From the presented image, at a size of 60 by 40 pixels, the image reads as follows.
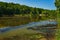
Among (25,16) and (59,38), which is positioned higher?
(59,38)

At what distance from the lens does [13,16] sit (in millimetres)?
44781

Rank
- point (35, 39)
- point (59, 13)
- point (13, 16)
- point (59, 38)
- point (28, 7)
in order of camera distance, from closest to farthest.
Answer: point (59, 38), point (59, 13), point (35, 39), point (13, 16), point (28, 7)

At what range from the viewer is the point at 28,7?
48.5m

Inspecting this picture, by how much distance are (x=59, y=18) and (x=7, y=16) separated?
30792 mm

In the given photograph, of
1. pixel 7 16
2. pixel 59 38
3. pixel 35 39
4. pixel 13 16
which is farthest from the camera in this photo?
pixel 13 16

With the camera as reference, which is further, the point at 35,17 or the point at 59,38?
the point at 35,17

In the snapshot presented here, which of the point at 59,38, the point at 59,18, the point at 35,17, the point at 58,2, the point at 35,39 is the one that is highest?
the point at 58,2

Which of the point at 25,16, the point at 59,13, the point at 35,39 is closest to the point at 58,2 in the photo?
the point at 59,13

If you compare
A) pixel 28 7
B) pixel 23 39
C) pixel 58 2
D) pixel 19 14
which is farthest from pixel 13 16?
pixel 58 2

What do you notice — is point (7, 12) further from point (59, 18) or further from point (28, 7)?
point (59, 18)

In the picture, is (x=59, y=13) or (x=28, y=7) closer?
(x=59, y=13)

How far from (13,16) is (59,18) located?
3341 cm

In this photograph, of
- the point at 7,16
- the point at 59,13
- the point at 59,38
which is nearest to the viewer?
the point at 59,38

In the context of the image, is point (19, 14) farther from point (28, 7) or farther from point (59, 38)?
point (59, 38)
